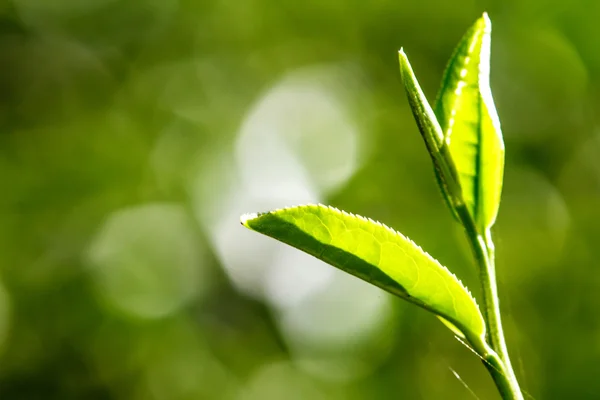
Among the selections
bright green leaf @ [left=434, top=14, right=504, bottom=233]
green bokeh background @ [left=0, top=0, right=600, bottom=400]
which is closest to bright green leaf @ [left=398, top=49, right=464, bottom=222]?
bright green leaf @ [left=434, top=14, right=504, bottom=233]

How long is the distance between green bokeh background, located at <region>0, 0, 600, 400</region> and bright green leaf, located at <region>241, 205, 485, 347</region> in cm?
253

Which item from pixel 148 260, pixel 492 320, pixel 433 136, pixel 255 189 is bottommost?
pixel 148 260

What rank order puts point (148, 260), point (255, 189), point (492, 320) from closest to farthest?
point (492, 320), point (148, 260), point (255, 189)

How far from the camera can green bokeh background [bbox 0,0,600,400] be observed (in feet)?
11.2

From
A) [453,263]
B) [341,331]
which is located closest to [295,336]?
[341,331]

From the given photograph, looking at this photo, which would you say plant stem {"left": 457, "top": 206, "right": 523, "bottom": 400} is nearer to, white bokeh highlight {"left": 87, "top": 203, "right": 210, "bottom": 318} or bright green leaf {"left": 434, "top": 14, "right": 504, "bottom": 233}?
bright green leaf {"left": 434, "top": 14, "right": 504, "bottom": 233}

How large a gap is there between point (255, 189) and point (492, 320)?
12.1ft

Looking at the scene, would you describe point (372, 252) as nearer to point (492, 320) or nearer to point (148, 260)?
point (492, 320)

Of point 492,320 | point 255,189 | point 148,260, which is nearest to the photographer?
point 492,320

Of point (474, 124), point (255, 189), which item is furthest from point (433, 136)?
point (255, 189)

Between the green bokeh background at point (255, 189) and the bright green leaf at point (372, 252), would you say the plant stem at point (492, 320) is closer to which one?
→ the bright green leaf at point (372, 252)

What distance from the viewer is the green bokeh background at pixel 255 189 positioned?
3410 mm

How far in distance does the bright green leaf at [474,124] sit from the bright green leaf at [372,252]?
0.08m

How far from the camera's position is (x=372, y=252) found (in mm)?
701
